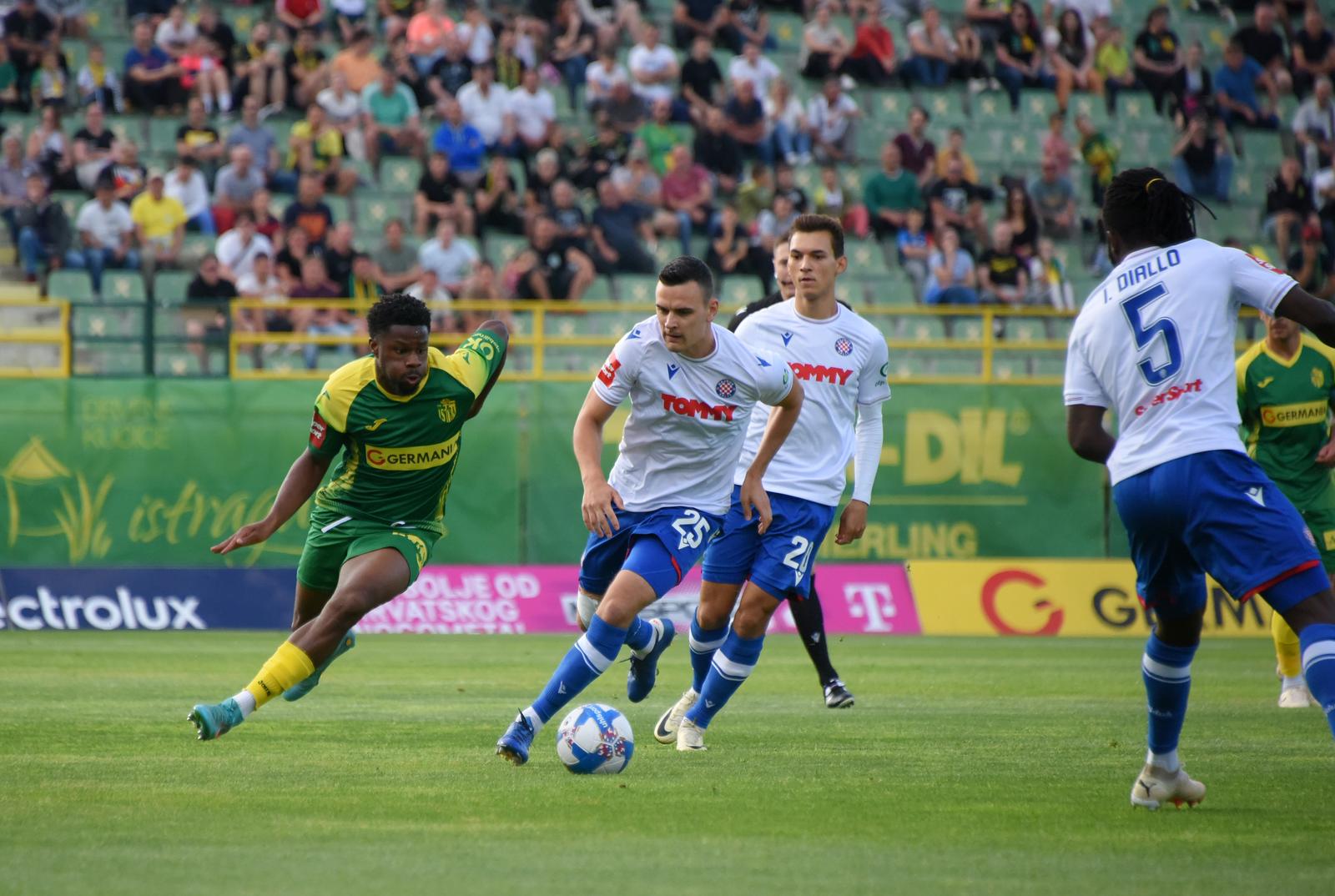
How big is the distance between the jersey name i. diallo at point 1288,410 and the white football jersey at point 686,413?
5.46 m

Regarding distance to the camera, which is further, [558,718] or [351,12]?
[351,12]

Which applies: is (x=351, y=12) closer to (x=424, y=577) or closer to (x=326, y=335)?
(x=326, y=335)

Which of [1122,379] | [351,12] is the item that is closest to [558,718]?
[1122,379]

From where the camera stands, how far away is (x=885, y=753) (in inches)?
Result: 348

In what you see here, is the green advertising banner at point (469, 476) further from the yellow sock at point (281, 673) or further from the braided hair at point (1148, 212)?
the braided hair at point (1148, 212)

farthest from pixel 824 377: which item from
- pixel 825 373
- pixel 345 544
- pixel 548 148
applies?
pixel 548 148

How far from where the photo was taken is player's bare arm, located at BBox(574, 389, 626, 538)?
25.8ft

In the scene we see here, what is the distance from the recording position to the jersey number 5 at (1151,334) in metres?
6.52

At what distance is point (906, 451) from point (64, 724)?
1199 centimetres

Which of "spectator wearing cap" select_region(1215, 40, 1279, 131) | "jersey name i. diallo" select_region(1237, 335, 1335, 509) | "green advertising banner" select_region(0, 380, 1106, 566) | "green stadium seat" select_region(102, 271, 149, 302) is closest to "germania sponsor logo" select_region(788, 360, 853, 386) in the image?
"jersey name i. diallo" select_region(1237, 335, 1335, 509)

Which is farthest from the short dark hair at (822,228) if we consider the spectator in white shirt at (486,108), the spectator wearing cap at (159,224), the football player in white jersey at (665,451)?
the spectator in white shirt at (486,108)

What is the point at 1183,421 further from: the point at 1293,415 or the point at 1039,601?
the point at 1039,601

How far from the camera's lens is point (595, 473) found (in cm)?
793

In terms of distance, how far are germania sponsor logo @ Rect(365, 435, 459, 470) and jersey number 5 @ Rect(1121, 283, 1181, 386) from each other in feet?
12.5
